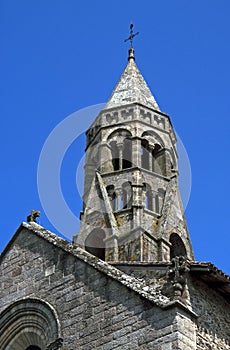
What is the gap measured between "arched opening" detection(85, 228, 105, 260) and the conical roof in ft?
19.1

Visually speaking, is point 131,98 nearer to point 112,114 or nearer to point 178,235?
point 112,114

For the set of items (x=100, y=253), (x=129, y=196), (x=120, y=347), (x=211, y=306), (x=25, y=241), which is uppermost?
(x=129, y=196)

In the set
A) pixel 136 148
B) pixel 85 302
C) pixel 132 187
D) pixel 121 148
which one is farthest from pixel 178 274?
pixel 121 148

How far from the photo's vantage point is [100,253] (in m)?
27.8

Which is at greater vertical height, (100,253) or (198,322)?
(100,253)

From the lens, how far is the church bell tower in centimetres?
2730

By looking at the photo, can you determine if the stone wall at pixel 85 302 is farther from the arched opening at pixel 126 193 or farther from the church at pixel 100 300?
the arched opening at pixel 126 193

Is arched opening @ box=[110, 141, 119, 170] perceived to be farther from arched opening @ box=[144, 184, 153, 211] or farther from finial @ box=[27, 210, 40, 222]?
finial @ box=[27, 210, 40, 222]

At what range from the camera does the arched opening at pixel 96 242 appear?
91.3ft

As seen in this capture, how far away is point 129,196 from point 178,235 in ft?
7.04

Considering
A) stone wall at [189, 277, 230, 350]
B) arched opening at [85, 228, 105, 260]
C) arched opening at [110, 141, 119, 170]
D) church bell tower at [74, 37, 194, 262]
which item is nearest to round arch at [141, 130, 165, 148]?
church bell tower at [74, 37, 194, 262]

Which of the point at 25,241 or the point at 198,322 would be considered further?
the point at 25,241

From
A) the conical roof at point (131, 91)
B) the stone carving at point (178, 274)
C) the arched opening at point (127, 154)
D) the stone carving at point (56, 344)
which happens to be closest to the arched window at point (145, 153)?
the arched opening at point (127, 154)

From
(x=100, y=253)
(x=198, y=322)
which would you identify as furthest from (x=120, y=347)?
(x=100, y=253)
